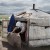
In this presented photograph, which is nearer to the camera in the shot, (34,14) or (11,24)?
(34,14)

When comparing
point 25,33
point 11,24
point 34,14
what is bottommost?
point 25,33

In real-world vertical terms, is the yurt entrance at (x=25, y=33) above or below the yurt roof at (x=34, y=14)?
below

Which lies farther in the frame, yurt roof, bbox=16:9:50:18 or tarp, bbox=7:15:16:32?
tarp, bbox=7:15:16:32

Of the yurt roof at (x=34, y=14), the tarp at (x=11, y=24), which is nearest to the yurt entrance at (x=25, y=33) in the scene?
the yurt roof at (x=34, y=14)

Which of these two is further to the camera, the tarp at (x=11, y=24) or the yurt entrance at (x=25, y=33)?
the tarp at (x=11, y=24)

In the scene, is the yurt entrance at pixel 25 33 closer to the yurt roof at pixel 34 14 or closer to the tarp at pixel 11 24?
the yurt roof at pixel 34 14

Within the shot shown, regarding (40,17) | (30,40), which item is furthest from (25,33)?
(40,17)

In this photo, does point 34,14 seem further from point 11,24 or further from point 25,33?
point 11,24

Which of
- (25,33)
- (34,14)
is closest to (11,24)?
(25,33)

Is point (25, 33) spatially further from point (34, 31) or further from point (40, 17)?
point (40, 17)

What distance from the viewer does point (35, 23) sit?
8.71ft

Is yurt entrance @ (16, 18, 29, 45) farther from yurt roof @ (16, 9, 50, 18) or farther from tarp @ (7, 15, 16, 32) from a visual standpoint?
tarp @ (7, 15, 16, 32)

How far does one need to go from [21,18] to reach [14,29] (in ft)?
0.76

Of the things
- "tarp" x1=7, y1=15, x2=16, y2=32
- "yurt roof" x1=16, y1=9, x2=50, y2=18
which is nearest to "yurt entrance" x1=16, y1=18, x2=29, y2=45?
"yurt roof" x1=16, y1=9, x2=50, y2=18
